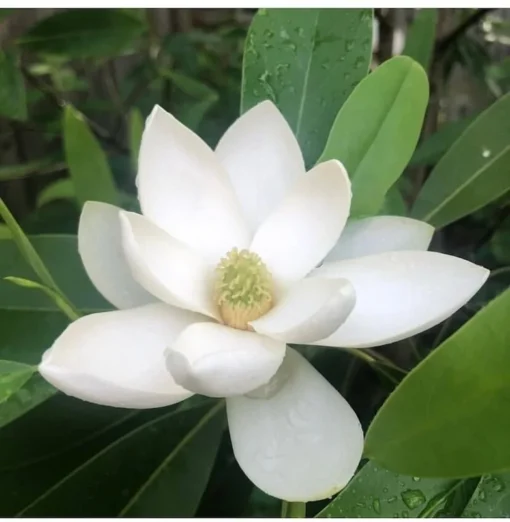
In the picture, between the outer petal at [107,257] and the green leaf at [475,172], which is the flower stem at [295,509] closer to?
the outer petal at [107,257]

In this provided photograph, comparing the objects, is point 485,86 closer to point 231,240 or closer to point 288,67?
point 288,67

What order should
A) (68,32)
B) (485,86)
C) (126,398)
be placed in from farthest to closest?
(485,86) → (68,32) → (126,398)

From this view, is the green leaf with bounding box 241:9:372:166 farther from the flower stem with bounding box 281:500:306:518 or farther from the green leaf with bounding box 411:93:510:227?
the flower stem with bounding box 281:500:306:518

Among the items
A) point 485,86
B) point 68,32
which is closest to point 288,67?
point 68,32

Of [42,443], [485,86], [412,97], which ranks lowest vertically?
[42,443]

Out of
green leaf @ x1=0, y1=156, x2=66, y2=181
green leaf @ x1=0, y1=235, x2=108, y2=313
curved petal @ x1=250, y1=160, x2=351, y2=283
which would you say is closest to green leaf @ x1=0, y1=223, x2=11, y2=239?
green leaf @ x1=0, y1=235, x2=108, y2=313

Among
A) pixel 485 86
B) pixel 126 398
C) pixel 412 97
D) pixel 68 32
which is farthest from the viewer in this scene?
pixel 485 86
